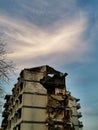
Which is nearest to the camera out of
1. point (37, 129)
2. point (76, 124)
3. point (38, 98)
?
point (37, 129)

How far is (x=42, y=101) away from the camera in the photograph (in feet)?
146

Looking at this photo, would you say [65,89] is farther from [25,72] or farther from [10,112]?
[10,112]

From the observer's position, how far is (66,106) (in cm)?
4559

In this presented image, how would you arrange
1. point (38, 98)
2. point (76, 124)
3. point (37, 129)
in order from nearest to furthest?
point (37, 129) < point (38, 98) < point (76, 124)

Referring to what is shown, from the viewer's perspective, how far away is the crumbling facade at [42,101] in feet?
140

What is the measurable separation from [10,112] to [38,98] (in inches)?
492

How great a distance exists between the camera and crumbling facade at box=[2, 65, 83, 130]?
140 feet

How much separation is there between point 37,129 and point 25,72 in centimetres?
1010

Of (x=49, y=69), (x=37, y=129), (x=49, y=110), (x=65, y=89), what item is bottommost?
(x=37, y=129)

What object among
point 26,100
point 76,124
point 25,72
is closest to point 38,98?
point 26,100

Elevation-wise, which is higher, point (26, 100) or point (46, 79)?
point (46, 79)

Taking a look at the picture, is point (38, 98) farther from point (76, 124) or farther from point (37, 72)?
point (76, 124)

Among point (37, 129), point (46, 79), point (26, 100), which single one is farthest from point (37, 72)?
point (37, 129)

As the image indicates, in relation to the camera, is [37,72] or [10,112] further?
[10,112]
